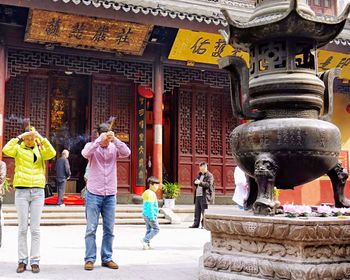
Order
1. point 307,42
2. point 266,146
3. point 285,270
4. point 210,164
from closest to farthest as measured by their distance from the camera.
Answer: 1. point 285,270
2. point 266,146
3. point 307,42
4. point 210,164

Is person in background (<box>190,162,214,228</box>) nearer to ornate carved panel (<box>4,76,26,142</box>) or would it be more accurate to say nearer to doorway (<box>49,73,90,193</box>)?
ornate carved panel (<box>4,76,26,142</box>)

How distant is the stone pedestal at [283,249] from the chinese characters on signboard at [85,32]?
328 inches

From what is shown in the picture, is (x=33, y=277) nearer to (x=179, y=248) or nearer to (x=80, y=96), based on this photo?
(x=179, y=248)

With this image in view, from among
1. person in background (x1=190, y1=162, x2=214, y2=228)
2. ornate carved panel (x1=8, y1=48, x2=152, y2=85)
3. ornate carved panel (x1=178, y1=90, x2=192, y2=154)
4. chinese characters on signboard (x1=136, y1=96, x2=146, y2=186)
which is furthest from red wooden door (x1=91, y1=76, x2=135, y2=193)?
person in background (x1=190, y1=162, x2=214, y2=228)

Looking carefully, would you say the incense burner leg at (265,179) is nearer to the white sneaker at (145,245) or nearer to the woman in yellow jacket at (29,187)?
the woman in yellow jacket at (29,187)

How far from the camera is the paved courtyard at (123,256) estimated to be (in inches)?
187

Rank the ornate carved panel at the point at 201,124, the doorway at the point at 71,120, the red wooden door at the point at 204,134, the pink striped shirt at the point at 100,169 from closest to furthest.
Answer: the pink striped shirt at the point at 100,169 < the red wooden door at the point at 204,134 < the ornate carved panel at the point at 201,124 < the doorway at the point at 71,120

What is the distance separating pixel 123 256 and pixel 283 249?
284 cm

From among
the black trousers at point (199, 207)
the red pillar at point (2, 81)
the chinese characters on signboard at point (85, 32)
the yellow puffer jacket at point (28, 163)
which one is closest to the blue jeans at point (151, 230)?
the yellow puffer jacket at point (28, 163)

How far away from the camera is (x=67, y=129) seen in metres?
16.0

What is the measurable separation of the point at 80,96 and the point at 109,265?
1152cm

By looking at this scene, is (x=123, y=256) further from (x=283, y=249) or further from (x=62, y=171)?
(x=62, y=171)

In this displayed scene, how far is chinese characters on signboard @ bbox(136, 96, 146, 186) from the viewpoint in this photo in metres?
13.9

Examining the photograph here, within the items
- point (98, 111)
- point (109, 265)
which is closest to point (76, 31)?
point (98, 111)
